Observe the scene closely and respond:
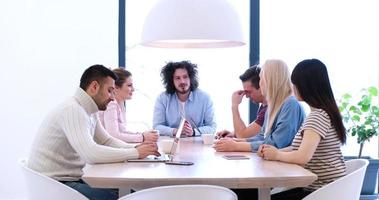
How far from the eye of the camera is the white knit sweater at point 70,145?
1.99m

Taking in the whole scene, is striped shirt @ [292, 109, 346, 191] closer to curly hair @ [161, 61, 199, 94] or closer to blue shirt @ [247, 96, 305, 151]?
blue shirt @ [247, 96, 305, 151]

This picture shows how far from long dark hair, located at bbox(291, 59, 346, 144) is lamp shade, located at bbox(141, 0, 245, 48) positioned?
465 millimetres

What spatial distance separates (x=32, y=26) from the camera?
13.7 ft

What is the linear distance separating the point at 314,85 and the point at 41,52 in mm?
2830

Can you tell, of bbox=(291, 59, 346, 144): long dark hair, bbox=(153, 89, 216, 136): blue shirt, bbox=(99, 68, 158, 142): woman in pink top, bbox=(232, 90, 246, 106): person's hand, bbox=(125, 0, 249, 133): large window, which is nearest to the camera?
bbox=(291, 59, 346, 144): long dark hair

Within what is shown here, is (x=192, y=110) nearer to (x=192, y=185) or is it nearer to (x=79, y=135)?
(x=79, y=135)

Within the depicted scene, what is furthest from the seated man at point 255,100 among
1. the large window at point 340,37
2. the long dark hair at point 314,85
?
the large window at point 340,37

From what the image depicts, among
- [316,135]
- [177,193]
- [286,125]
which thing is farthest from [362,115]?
[177,193]

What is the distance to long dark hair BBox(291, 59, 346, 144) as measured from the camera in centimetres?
211

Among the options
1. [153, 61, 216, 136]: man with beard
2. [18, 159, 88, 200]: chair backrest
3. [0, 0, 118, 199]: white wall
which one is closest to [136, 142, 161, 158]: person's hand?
[18, 159, 88, 200]: chair backrest

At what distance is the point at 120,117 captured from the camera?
→ 3.35 meters

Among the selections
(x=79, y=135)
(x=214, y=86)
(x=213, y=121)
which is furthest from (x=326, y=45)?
(x=79, y=135)

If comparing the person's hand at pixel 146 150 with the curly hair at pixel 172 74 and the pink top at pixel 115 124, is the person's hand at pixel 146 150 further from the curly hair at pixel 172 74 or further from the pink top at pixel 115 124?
the curly hair at pixel 172 74

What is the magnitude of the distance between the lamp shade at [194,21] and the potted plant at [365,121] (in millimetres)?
1925
